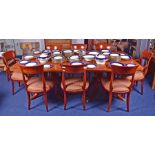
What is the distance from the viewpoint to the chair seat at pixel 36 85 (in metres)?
2.31

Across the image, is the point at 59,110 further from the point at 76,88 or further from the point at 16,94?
the point at 16,94

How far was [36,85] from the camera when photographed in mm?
2371

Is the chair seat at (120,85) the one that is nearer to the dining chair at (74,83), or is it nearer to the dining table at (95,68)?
the dining table at (95,68)

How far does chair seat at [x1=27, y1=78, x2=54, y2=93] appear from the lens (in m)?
2.31

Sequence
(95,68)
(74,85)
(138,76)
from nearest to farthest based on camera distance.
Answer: (95,68) < (74,85) < (138,76)

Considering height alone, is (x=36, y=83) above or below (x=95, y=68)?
below

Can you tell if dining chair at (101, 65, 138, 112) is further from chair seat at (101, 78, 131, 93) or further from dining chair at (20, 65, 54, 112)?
dining chair at (20, 65, 54, 112)

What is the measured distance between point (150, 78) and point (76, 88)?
2.04 meters

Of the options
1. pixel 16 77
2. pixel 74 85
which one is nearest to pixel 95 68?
pixel 74 85

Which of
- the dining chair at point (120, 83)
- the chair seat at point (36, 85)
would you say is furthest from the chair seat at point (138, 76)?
the chair seat at point (36, 85)

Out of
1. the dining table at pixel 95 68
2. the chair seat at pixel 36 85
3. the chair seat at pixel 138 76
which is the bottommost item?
the chair seat at pixel 36 85

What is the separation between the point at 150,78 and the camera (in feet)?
11.9

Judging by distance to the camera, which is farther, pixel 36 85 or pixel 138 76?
pixel 138 76

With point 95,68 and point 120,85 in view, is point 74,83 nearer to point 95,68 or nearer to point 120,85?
point 95,68
